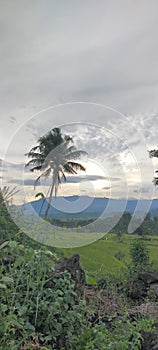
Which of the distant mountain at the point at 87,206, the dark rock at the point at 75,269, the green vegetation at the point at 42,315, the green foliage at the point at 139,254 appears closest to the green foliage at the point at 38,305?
the green vegetation at the point at 42,315

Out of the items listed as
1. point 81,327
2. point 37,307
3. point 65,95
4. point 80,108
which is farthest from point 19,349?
point 65,95

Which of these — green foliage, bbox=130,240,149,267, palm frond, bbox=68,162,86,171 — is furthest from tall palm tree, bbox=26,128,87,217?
green foliage, bbox=130,240,149,267

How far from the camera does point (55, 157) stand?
6195 millimetres

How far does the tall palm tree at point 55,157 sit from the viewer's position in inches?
226

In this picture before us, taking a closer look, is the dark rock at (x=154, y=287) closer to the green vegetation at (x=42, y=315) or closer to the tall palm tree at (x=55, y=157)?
the tall palm tree at (x=55, y=157)

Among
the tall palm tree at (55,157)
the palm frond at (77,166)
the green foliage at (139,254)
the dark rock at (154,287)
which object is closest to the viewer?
the dark rock at (154,287)

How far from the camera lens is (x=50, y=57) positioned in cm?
591

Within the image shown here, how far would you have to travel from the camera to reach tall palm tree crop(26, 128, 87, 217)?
573cm

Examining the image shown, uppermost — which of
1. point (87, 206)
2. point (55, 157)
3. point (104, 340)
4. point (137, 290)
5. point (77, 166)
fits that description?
point (55, 157)

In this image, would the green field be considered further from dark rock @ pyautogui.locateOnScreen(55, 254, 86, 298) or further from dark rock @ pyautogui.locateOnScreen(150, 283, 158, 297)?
dark rock @ pyautogui.locateOnScreen(55, 254, 86, 298)

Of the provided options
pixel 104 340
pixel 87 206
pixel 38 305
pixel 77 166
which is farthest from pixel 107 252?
pixel 38 305

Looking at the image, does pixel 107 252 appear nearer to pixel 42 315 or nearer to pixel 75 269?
pixel 75 269

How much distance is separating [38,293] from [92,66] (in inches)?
186

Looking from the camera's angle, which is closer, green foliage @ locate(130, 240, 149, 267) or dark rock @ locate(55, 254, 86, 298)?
dark rock @ locate(55, 254, 86, 298)
